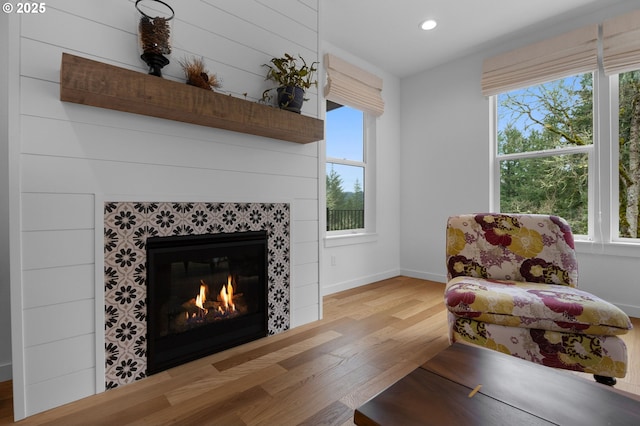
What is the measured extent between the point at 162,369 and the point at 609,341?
2.37 m

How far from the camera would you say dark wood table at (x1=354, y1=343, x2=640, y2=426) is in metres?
0.79

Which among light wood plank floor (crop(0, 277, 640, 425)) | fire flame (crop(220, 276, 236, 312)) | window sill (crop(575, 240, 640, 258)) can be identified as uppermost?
window sill (crop(575, 240, 640, 258))

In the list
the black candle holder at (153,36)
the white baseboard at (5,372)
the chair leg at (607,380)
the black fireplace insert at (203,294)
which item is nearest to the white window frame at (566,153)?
the chair leg at (607,380)

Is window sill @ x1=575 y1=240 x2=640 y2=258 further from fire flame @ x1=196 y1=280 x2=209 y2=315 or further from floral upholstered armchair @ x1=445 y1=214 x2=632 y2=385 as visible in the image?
fire flame @ x1=196 y1=280 x2=209 y2=315

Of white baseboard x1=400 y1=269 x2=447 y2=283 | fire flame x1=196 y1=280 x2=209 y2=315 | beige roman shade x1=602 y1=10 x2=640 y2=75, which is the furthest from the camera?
white baseboard x1=400 y1=269 x2=447 y2=283

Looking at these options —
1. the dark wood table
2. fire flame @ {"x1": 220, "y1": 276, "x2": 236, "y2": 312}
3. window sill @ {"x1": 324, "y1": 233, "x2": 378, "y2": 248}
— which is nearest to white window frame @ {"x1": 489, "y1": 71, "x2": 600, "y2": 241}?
window sill @ {"x1": 324, "y1": 233, "x2": 378, "y2": 248}

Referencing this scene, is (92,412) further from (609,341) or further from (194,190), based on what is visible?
(609,341)

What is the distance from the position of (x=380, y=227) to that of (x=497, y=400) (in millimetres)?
3099

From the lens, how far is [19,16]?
1370 mm

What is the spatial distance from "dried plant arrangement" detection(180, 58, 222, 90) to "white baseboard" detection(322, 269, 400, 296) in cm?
225

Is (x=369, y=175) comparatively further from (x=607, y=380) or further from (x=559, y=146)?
(x=607, y=380)

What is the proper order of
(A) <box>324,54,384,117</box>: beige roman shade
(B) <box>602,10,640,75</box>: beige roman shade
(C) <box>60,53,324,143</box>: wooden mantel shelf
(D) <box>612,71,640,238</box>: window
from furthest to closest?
1. (A) <box>324,54,384,117</box>: beige roman shade
2. (D) <box>612,71,640,238</box>: window
3. (B) <box>602,10,640,75</box>: beige roman shade
4. (C) <box>60,53,324,143</box>: wooden mantel shelf

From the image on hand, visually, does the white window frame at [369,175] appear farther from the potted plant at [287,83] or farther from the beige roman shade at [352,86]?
the potted plant at [287,83]

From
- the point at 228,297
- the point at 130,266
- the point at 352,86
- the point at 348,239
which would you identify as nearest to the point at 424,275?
the point at 348,239
